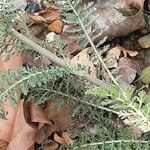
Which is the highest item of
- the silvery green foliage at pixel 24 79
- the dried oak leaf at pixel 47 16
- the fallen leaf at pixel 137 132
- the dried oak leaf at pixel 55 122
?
the silvery green foliage at pixel 24 79

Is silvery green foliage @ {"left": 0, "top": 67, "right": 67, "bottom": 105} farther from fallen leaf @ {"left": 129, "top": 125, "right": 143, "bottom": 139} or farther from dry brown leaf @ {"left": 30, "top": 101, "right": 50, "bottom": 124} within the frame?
fallen leaf @ {"left": 129, "top": 125, "right": 143, "bottom": 139}

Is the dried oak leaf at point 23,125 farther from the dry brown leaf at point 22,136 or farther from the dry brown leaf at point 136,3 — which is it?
the dry brown leaf at point 136,3

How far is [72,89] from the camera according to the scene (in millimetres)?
1891

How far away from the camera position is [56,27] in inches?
84.7

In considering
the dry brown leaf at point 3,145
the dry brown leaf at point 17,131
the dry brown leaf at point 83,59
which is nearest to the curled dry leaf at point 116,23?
the dry brown leaf at point 83,59

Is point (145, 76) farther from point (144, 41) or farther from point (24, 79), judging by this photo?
point (24, 79)

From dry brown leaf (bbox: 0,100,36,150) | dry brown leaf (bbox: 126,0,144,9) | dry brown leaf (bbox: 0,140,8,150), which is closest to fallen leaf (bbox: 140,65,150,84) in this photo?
dry brown leaf (bbox: 126,0,144,9)

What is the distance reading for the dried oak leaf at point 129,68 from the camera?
1.99m

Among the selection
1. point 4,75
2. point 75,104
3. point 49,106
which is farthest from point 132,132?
point 4,75

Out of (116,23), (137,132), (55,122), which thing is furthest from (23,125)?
(116,23)

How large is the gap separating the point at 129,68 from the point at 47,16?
1.57 feet

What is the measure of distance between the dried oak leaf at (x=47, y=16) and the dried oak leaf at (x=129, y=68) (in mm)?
392

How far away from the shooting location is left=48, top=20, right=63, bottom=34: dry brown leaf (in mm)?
2148

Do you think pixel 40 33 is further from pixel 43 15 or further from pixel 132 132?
pixel 132 132
